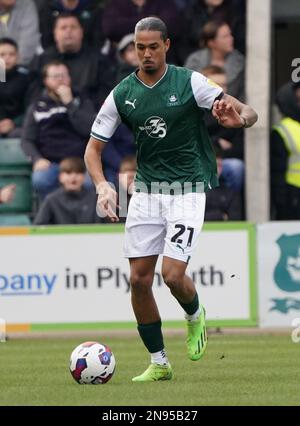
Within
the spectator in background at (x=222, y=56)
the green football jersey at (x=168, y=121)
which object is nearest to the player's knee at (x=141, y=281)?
the green football jersey at (x=168, y=121)

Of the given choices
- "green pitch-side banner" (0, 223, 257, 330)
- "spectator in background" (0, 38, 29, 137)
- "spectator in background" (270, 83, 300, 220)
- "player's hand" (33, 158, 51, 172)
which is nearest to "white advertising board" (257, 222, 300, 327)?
"green pitch-side banner" (0, 223, 257, 330)

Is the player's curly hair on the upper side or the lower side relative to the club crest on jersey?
upper

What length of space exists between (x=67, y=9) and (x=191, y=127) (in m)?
8.37

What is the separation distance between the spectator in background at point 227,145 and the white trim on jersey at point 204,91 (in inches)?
272

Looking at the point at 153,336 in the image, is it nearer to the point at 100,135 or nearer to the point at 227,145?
the point at 100,135

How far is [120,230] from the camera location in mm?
15719

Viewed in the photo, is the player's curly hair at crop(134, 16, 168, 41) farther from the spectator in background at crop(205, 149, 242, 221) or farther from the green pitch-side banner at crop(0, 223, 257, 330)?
the spectator in background at crop(205, 149, 242, 221)

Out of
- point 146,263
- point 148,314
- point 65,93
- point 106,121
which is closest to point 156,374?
point 148,314

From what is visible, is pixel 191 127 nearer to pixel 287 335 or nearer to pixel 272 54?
pixel 287 335

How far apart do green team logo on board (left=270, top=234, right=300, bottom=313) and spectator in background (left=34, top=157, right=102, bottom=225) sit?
9.34ft

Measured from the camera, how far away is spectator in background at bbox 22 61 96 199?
680 inches

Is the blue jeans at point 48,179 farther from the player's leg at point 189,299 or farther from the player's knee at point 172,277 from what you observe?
the player's knee at point 172,277

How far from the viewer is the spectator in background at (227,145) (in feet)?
55.5
